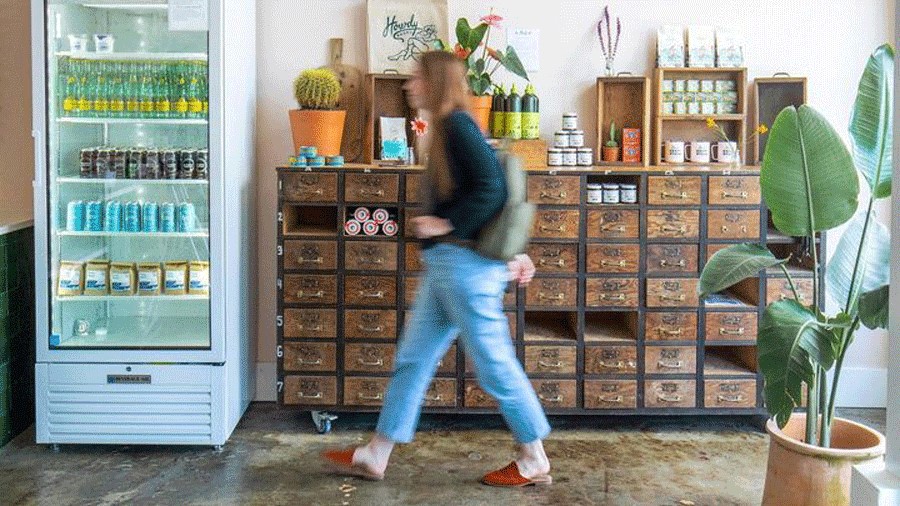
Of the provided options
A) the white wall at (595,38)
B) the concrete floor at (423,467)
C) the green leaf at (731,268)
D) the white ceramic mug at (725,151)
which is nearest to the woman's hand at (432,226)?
the green leaf at (731,268)

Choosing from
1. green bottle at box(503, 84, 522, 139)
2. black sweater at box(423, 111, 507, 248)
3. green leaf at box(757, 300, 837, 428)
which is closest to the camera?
green leaf at box(757, 300, 837, 428)

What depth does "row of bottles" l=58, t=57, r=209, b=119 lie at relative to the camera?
15.6ft

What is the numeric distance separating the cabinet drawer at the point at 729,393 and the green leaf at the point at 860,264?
3.88 feet

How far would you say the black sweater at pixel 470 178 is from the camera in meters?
3.84

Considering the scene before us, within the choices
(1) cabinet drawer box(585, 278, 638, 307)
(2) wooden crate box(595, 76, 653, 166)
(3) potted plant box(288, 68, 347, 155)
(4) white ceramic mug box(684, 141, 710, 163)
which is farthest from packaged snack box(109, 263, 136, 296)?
(4) white ceramic mug box(684, 141, 710, 163)

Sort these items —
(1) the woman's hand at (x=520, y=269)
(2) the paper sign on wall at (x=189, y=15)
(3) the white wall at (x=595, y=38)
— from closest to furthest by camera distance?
(1) the woman's hand at (x=520, y=269) < (2) the paper sign on wall at (x=189, y=15) < (3) the white wall at (x=595, y=38)

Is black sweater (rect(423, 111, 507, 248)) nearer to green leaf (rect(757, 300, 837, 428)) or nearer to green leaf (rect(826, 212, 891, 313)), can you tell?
green leaf (rect(757, 300, 837, 428))

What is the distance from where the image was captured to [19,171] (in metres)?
5.30

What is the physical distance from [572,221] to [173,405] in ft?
6.09

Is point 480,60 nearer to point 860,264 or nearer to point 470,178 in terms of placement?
point 470,178

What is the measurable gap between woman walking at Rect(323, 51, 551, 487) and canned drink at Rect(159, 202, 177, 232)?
4.33 ft

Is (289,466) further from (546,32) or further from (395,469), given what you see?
(546,32)

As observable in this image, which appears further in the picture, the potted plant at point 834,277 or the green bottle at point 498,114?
the green bottle at point 498,114

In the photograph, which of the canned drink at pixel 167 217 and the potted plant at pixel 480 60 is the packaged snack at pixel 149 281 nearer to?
the canned drink at pixel 167 217
